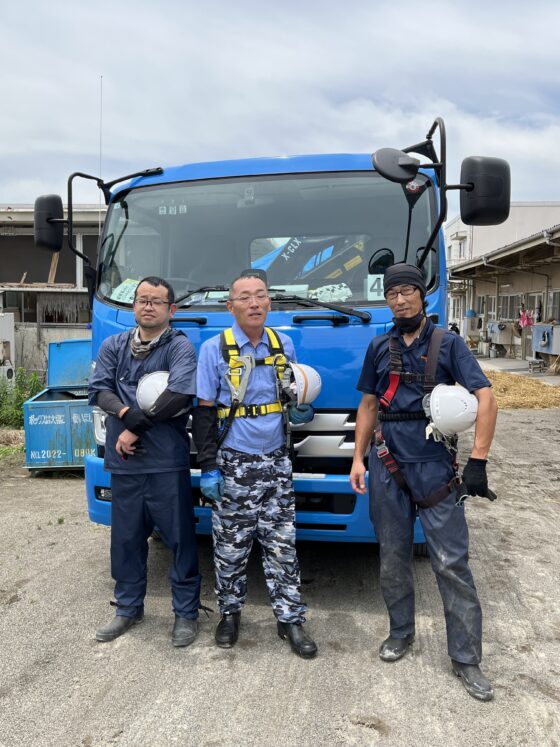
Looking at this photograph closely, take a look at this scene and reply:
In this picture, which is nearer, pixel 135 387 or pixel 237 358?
pixel 237 358

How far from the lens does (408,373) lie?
294 centimetres

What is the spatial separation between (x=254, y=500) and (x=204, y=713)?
3.21 feet

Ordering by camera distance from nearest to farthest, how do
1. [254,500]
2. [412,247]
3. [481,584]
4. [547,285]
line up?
[254,500]
[412,247]
[481,584]
[547,285]

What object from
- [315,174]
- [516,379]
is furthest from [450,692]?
[516,379]

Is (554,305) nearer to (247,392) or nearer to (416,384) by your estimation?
(416,384)

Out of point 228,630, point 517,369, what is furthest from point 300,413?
point 517,369

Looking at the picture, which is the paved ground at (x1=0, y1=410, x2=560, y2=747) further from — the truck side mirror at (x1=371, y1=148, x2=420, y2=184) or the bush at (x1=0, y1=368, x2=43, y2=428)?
the bush at (x1=0, y1=368, x2=43, y2=428)

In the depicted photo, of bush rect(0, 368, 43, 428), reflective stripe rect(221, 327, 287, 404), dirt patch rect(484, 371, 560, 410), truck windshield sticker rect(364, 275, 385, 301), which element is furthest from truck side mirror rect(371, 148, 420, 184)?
dirt patch rect(484, 371, 560, 410)

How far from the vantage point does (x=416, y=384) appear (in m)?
2.93

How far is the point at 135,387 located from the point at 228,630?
137cm

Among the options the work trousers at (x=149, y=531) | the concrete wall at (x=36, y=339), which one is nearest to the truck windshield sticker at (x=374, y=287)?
the work trousers at (x=149, y=531)

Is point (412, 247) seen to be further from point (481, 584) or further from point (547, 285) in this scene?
point (547, 285)

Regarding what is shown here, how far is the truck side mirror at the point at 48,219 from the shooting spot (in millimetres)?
4102

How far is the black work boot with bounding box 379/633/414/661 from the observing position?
3092 millimetres
